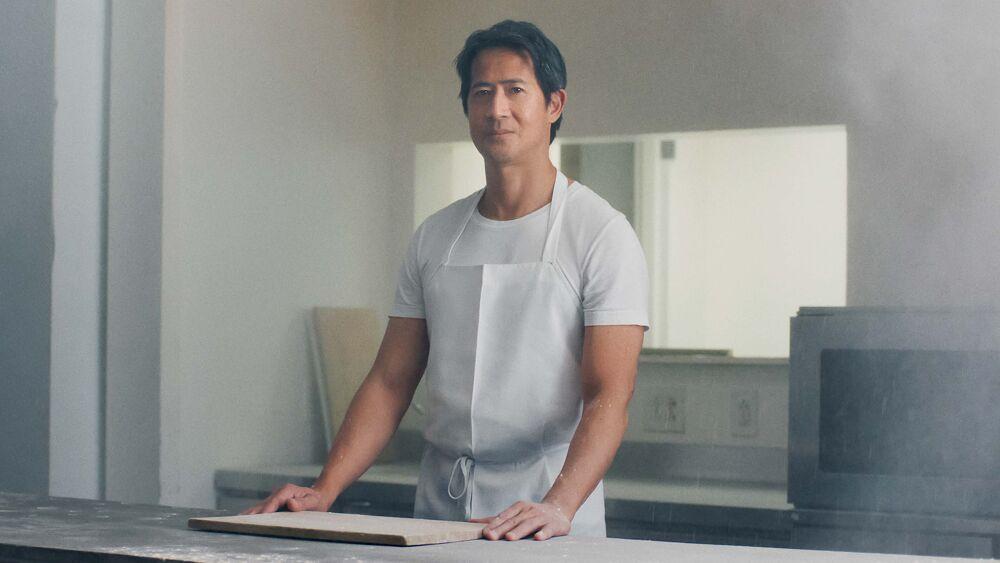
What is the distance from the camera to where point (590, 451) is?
1.24 m

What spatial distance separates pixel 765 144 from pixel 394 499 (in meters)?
2.14

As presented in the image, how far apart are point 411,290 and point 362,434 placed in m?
0.21

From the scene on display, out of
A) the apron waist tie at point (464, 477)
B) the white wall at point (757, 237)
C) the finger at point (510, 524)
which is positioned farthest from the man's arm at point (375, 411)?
the white wall at point (757, 237)

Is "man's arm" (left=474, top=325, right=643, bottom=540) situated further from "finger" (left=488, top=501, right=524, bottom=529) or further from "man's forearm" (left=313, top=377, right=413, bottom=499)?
"man's forearm" (left=313, top=377, right=413, bottom=499)

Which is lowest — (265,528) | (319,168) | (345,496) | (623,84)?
(345,496)

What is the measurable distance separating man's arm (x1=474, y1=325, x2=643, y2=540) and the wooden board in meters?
0.05

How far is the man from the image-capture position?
1373mm

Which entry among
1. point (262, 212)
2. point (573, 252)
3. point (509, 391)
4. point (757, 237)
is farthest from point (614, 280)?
point (757, 237)

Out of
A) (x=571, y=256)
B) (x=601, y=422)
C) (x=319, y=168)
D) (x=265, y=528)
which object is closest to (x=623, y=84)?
(x=319, y=168)

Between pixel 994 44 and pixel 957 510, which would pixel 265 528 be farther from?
pixel 994 44

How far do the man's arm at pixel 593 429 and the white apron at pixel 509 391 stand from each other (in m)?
0.06

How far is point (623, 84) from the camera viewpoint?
8.03ft

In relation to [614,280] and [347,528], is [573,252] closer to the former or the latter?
[614,280]

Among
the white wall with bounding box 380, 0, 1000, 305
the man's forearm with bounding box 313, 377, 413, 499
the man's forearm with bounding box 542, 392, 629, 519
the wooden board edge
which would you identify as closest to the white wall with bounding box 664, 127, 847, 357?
the white wall with bounding box 380, 0, 1000, 305
